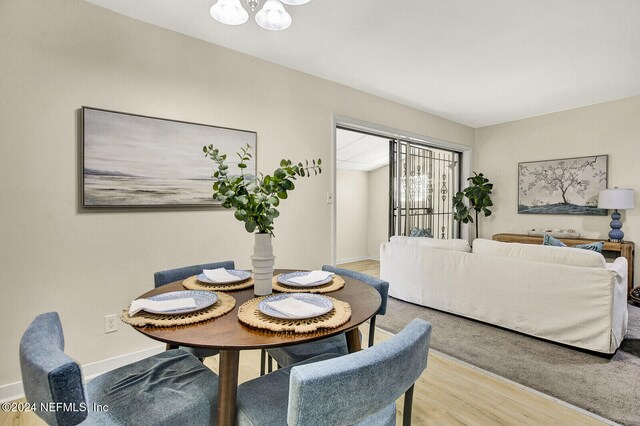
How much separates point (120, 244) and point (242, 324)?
158cm

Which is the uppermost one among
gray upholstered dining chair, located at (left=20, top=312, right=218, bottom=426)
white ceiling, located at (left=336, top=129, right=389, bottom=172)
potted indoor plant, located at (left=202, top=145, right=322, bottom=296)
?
white ceiling, located at (left=336, top=129, right=389, bottom=172)

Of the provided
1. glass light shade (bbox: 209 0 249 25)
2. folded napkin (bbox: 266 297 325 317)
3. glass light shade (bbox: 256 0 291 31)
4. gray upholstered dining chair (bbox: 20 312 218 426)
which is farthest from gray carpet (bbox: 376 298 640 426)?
glass light shade (bbox: 209 0 249 25)

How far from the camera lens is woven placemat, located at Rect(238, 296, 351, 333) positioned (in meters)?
1.07

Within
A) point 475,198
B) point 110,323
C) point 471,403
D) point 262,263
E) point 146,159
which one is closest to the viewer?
point 262,263

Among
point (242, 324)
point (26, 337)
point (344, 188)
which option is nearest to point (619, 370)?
point (242, 324)

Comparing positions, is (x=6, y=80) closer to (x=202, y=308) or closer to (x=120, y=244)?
(x=120, y=244)

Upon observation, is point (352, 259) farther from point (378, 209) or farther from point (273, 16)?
point (273, 16)

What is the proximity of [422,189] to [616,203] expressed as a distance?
229 centimetres

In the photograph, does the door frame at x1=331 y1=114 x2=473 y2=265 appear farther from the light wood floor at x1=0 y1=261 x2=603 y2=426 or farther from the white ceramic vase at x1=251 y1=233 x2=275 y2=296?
the white ceramic vase at x1=251 y1=233 x2=275 y2=296

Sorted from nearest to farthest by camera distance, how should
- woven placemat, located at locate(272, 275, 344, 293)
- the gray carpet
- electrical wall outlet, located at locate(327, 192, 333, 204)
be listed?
1. woven placemat, located at locate(272, 275, 344, 293)
2. the gray carpet
3. electrical wall outlet, located at locate(327, 192, 333, 204)

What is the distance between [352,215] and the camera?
6.49 meters

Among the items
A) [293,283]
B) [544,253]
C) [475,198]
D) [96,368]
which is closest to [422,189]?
[475,198]

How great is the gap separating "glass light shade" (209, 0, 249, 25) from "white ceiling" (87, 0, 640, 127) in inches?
21.0

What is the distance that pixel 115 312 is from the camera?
223 cm
